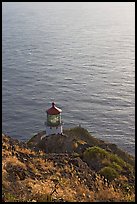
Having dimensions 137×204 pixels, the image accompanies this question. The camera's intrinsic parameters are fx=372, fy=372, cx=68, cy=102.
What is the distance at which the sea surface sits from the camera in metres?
43.7

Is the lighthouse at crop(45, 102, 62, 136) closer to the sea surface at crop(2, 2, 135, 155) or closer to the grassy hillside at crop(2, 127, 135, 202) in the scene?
the grassy hillside at crop(2, 127, 135, 202)

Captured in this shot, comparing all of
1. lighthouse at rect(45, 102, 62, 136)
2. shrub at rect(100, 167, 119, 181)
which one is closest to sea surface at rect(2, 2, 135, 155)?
lighthouse at rect(45, 102, 62, 136)

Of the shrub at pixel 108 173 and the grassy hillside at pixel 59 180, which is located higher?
the grassy hillside at pixel 59 180

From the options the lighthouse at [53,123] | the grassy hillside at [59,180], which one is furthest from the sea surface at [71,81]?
the grassy hillside at [59,180]

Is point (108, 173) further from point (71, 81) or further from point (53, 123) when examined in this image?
point (71, 81)

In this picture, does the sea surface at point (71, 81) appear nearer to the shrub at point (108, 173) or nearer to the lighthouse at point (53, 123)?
the lighthouse at point (53, 123)

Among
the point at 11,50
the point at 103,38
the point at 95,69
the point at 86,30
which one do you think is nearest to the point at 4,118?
the point at 95,69

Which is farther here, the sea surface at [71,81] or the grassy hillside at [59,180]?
the sea surface at [71,81]

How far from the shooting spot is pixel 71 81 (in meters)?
54.8

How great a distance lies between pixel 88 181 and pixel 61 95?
36723mm

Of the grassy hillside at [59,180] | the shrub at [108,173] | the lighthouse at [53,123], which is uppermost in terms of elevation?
the lighthouse at [53,123]

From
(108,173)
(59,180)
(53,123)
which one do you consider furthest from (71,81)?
(59,180)

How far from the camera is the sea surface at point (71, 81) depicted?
43.7 m

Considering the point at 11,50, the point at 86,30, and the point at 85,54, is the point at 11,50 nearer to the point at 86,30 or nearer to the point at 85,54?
the point at 85,54
